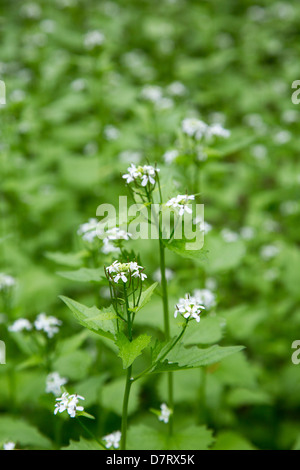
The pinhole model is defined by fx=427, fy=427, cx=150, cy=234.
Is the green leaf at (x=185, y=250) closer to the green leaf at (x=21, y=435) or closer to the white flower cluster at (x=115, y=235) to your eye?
the white flower cluster at (x=115, y=235)

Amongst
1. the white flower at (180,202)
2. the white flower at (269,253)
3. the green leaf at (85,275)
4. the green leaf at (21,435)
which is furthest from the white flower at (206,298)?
the white flower at (269,253)

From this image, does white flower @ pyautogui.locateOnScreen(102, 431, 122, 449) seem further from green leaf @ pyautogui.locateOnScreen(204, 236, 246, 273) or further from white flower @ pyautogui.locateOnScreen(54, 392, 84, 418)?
green leaf @ pyautogui.locateOnScreen(204, 236, 246, 273)

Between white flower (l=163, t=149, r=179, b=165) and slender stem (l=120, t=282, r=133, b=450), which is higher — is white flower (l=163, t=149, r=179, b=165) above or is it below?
above

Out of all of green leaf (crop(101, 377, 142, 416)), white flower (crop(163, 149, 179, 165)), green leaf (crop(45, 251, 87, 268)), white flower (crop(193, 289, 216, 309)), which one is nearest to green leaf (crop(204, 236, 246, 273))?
white flower (crop(193, 289, 216, 309))

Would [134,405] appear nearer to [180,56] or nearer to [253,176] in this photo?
[253,176]

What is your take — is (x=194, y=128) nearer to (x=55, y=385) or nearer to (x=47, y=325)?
(x=47, y=325)

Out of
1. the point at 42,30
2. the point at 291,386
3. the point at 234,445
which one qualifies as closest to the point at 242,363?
the point at 234,445

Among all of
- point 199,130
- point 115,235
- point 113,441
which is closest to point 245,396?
point 113,441
